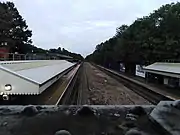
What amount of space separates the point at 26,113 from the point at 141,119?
1.02m

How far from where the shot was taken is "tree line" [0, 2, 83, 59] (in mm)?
48094

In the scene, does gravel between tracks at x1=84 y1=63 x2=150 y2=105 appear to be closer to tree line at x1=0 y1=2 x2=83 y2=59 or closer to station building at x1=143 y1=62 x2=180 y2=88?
station building at x1=143 y1=62 x2=180 y2=88

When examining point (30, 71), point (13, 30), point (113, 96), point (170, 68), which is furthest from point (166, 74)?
point (13, 30)

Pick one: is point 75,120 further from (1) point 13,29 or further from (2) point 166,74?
(1) point 13,29

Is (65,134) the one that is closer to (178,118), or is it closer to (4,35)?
(178,118)

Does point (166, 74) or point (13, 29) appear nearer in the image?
point (166, 74)

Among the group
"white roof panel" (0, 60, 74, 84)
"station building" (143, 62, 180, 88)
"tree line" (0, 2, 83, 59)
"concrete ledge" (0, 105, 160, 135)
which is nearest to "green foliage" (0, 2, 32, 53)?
"tree line" (0, 2, 83, 59)

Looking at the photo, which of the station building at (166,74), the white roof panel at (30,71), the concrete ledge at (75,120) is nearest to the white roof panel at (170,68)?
the station building at (166,74)

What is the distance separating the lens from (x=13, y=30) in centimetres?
5578

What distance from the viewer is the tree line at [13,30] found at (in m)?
48.1

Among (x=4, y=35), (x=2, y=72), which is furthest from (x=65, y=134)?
(x=4, y=35)

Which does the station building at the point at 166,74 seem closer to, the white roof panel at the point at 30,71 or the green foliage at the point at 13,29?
the white roof panel at the point at 30,71

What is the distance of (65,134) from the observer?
5.76ft

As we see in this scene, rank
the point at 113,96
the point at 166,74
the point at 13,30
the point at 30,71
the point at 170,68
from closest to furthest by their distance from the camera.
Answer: the point at 30,71 → the point at 113,96 → the point at 166,74 → the point at 170,68 → the point at 13,30
